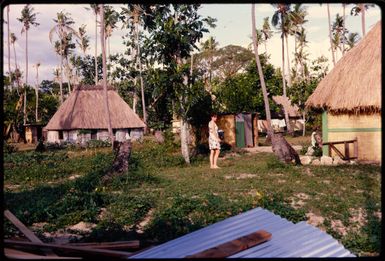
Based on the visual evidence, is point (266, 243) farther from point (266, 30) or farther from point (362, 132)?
point (266, 30)

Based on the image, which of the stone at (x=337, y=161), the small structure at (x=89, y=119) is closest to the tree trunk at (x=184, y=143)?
the stone at (x=337, y=161)

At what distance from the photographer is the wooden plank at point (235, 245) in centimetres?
276

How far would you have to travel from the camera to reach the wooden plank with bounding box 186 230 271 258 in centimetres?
276

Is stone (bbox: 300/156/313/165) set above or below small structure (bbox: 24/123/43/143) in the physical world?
below

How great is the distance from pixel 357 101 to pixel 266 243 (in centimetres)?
1237

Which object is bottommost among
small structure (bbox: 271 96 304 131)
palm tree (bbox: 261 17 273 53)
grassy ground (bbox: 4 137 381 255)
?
grassy ground (bbox: 4 137 381 255)

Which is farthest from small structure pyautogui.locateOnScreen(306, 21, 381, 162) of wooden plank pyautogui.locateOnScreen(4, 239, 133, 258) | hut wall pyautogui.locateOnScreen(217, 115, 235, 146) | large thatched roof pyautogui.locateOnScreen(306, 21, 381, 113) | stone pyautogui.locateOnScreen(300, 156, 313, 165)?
wooden plank pyautogui.locateOnScreen(4, 239, 133, 258)

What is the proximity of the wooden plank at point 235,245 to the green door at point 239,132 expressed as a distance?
66.6ft

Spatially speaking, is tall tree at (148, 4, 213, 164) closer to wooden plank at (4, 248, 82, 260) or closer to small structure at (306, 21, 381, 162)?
small structure at (306, 21, 381, 162)

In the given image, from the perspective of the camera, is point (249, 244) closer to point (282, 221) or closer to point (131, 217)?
point (282, 221)

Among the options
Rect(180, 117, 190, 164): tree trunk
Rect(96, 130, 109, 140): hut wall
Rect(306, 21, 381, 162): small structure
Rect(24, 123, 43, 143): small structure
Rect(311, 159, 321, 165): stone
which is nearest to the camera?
Rect(306, 21, 381, 162): small structure

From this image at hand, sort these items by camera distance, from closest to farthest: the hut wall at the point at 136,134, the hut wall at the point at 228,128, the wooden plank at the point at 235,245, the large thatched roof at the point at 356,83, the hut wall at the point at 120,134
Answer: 1. the wooden plank at the point at 235,245
2. the large thatched roof at the point at 356,83
3. the hut wall at the point at 228,128
4. the hut wall at the point at 120,134
5. the hut wall at the point at 136,134

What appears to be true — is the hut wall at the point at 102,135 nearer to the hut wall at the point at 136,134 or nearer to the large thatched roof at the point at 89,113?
the large thatched roof at the point at 89,113

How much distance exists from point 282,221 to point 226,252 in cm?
96
